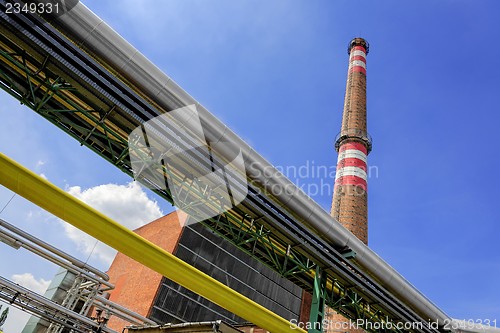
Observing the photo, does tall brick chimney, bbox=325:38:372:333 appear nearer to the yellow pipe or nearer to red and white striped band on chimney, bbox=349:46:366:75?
red and white striped band on chimney, bbox=349:46:366:75

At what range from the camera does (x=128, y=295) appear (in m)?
19.7

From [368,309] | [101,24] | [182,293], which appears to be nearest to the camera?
[101,24]

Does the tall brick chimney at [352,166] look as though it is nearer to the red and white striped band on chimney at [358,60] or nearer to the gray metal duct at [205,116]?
the red and white striped band on chimney at [358,60]

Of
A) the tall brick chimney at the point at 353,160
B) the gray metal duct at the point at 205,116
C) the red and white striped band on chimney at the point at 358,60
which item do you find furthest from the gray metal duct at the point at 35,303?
the red and white striped band on chimney at the point at 358,60

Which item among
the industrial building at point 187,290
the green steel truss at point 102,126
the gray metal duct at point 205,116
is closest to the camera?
the green steel truss at point 102,126

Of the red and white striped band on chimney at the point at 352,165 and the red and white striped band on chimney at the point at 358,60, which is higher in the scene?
the red and white striped band on chimney at the point at 358,60

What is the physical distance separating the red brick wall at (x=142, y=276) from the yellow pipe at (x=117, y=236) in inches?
402

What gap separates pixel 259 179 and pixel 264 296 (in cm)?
1382

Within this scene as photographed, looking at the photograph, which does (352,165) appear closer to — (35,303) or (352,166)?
(352,166)

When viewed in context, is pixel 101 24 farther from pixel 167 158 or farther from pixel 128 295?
pixel 128 295

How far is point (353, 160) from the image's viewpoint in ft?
71.4

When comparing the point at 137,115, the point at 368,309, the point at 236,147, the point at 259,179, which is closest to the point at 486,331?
the point at 368,309

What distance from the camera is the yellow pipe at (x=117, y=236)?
6633 mm

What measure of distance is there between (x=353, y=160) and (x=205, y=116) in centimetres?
1552
